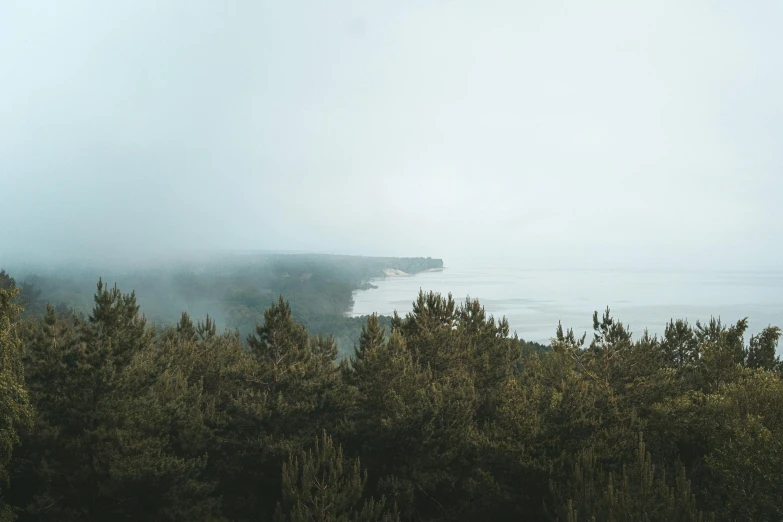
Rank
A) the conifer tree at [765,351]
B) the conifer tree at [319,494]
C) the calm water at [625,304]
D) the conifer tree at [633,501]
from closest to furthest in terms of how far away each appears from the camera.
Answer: the conifer tree at [633,501] → the conifer tree at [319,494] → the conifer tree at [765,351] → the calm water at [625,304]

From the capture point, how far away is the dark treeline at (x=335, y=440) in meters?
12.9

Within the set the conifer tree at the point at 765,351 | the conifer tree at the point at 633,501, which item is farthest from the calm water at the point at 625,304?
the conifer tree at the point at 633,501

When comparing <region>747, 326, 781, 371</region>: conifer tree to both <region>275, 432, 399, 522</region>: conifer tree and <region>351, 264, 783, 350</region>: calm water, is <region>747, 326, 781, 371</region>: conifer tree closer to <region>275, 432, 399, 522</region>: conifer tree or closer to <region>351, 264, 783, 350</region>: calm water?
<region>275, 432, 399, 522</region>: conifer tree

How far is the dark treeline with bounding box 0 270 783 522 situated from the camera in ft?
42.3

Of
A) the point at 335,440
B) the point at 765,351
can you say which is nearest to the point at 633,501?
the point at 335,440

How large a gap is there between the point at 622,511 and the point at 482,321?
17225mm

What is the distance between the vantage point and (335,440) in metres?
17.0

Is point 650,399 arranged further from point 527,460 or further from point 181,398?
point 181,398

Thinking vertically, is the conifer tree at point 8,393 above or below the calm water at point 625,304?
above

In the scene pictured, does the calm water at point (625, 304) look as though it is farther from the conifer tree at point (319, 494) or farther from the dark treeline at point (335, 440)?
the conifer tree at point (319, 494)

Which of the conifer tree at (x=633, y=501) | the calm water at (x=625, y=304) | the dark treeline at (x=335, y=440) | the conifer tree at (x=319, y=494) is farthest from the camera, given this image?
the calm water at (x=625, y=304)

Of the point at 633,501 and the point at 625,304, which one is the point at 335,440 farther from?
the point at 625,304

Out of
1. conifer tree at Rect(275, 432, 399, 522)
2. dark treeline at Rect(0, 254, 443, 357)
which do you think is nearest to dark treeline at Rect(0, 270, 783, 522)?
conifer tree at Rect(275, 432, 399, 522)

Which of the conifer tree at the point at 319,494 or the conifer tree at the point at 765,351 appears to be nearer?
the conifer tree at the point at 319,494
